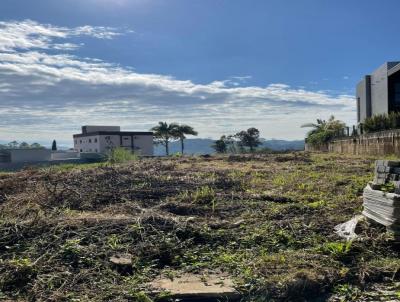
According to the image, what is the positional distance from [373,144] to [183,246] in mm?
15634

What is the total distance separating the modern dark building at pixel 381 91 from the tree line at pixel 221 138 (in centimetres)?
1864

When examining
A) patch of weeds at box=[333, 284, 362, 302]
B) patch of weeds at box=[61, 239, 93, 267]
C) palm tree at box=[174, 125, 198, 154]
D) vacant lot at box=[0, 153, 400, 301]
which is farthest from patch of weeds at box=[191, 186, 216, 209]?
palm tree at box=[174, 125, 198, 154]

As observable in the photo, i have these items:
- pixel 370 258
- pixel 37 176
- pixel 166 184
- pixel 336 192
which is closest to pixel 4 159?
pixel 37 176

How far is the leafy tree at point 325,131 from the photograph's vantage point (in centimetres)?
2942

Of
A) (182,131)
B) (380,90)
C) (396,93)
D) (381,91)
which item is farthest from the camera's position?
(182,131)

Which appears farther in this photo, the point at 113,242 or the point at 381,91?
the point at 381,91

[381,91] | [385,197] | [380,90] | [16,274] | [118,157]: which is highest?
[380,90]

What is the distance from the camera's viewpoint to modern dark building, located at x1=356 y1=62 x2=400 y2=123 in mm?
26719

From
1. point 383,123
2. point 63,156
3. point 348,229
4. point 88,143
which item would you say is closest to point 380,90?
point 383,123

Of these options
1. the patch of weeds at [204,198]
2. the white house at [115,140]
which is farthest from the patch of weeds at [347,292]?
the white house at [115,140]

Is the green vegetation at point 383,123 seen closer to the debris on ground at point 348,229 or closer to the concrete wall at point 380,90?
the concrete wall at point 380,90

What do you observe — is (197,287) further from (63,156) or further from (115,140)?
(115,140)

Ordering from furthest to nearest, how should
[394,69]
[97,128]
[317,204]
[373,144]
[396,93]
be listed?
1. [97,128]
2. [396,93]
3. [394,69]
4. [373,144]
5. [317,204]

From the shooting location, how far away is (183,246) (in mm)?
4328
